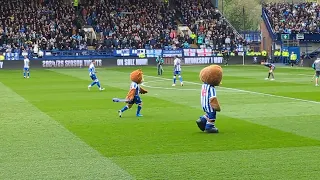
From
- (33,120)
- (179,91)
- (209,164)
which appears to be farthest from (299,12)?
(209,164)

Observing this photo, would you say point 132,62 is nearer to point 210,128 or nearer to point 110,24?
point 110,24

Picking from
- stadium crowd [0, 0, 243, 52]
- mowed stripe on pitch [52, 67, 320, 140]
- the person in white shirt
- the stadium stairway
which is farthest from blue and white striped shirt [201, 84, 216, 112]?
the stadium stairway

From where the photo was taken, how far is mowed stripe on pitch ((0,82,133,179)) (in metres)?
11.2

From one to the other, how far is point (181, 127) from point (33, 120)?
16.6 feet

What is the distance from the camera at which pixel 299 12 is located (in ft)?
242

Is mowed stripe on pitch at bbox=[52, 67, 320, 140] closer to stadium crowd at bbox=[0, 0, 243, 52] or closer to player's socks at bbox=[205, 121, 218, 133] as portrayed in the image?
player's socks at bbox=[205, 121, 218, 133]

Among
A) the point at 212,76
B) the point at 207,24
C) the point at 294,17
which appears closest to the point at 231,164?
the point at 212,76

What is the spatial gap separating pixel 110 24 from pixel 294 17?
73.7 ft

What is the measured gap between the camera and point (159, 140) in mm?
14945

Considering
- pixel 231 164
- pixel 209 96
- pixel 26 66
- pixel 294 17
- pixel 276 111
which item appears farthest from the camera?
pixel 294 17

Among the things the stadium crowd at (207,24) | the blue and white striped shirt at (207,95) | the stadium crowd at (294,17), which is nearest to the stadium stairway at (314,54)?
the stadium crowd at (294,17)

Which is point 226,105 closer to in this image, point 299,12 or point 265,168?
point 265,168

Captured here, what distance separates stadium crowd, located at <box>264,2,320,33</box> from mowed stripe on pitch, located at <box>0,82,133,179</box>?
54474 millimetres

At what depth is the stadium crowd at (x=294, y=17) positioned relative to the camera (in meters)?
69.9
